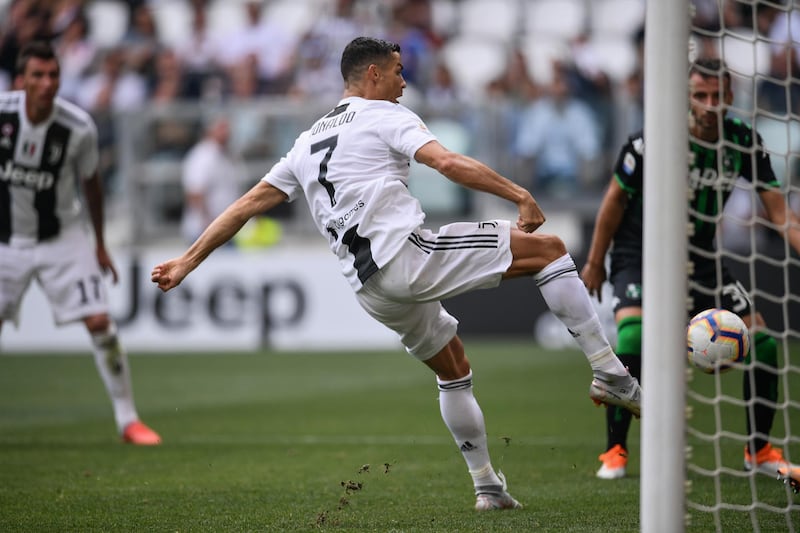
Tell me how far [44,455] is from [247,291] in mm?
→ 8919

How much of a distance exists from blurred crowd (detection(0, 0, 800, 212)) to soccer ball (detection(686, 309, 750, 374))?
10.6 metres

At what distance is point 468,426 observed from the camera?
5777mm

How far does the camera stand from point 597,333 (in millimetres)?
5332

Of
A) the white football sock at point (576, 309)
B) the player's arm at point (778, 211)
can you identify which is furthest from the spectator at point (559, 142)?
the white football sock at point (576, 309)

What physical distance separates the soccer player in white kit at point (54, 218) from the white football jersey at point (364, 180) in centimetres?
332

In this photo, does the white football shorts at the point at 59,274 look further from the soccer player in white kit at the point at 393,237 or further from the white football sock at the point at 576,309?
the white football sock at the point at 576,309

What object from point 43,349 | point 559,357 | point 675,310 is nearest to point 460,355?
point 675,310

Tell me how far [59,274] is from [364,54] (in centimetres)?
376

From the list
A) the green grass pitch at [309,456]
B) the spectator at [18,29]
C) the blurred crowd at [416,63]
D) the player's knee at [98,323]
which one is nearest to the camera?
the green grass pitch at [309,456]

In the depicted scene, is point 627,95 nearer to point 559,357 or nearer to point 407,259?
point 559,357

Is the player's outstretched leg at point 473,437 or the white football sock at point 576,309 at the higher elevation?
the white football sock at point 576,309

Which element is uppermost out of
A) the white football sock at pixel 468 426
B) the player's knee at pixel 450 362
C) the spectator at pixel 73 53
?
the spectator at pixel 73 53

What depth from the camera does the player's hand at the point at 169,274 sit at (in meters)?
5.45

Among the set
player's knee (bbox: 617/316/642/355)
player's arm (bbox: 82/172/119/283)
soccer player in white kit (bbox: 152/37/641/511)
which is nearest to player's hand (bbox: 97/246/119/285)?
player's arm (bbox: 82/172/119/283)
